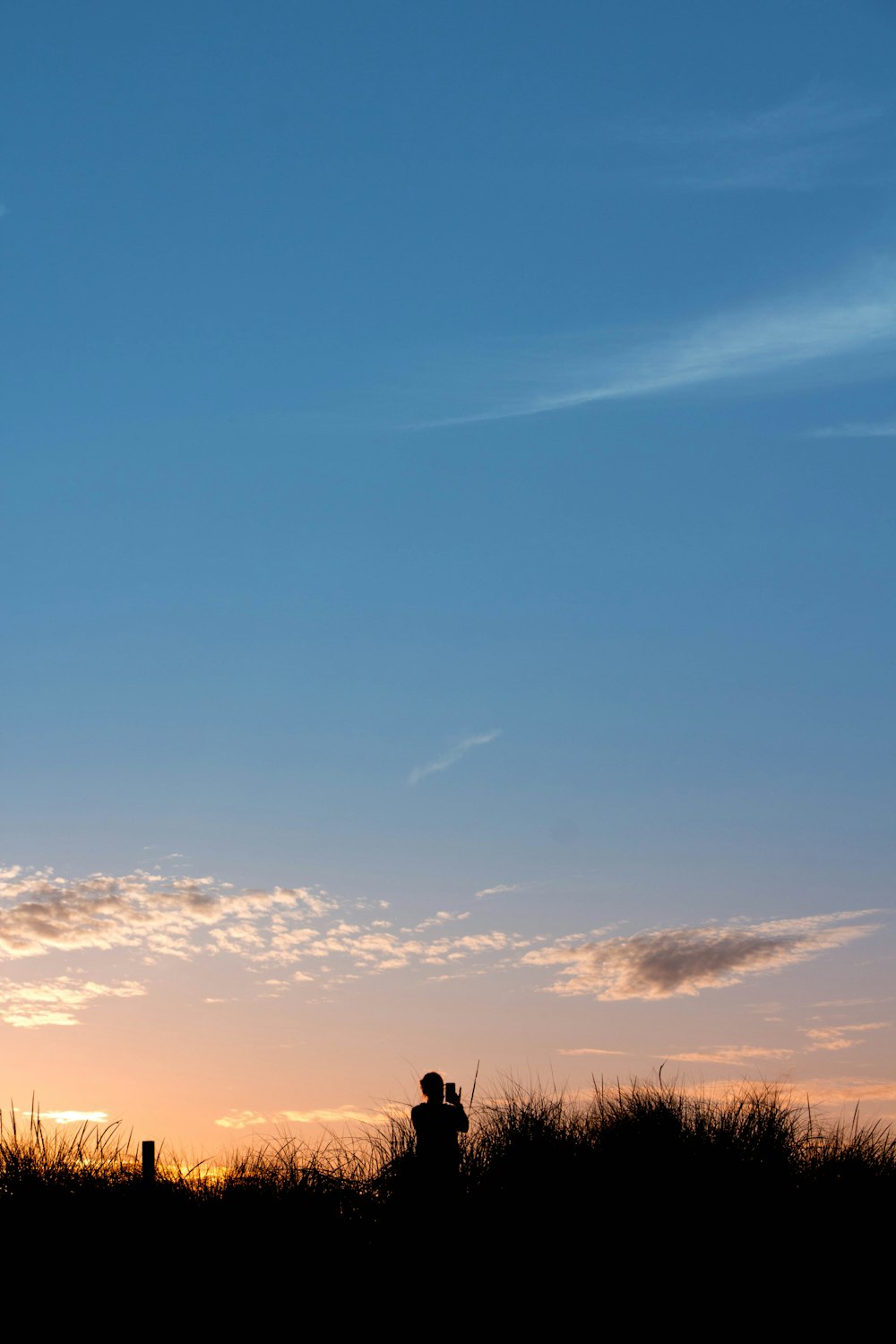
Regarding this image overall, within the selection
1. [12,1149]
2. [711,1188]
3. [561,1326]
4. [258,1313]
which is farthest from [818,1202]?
[12,1149]

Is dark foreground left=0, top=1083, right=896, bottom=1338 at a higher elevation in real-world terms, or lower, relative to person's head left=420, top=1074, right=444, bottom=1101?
lower

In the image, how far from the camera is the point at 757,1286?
47.7ft

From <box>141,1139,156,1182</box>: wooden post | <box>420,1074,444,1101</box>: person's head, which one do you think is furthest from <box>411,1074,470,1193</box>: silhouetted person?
<box>141,1139,156,1182</box>: wooden post

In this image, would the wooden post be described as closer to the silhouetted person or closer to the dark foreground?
the dark foreground

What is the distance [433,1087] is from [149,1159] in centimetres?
496

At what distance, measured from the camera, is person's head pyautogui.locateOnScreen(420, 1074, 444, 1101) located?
13242mm

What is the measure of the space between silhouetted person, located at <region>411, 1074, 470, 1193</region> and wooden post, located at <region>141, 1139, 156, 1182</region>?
175 inches

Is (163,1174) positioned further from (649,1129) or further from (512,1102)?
(649,1129)

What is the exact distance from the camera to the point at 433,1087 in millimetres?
13266

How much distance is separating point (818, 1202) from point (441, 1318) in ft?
16.4

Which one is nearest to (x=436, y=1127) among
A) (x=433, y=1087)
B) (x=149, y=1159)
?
(x=433, y=1087)

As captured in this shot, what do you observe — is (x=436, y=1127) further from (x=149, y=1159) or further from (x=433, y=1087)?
(x=149, y=1159)

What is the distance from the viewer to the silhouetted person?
1323 centimetres

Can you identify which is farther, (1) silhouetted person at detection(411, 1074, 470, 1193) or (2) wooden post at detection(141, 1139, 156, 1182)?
(2) wooden post at detection(141, 1139, 156, 1182)
